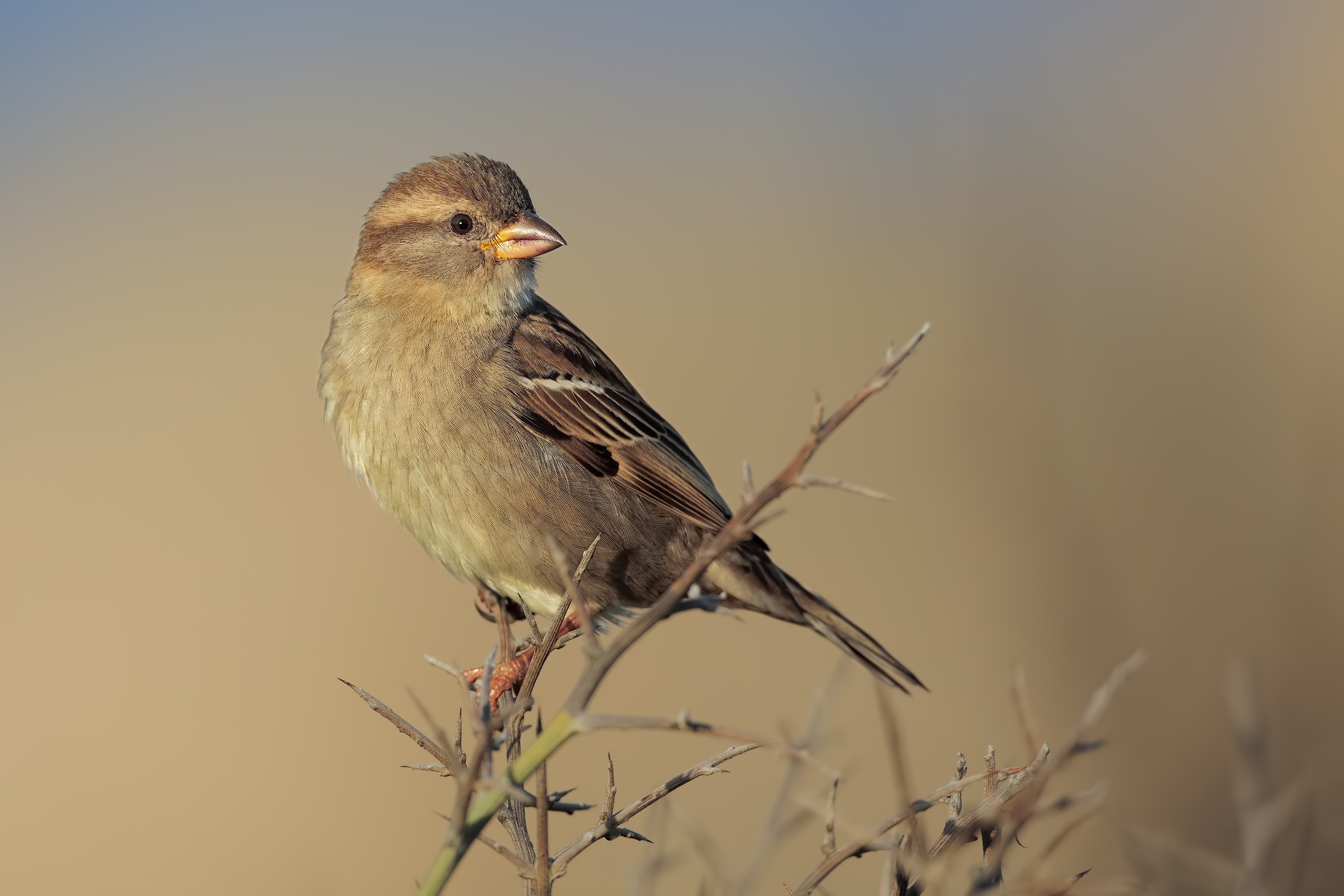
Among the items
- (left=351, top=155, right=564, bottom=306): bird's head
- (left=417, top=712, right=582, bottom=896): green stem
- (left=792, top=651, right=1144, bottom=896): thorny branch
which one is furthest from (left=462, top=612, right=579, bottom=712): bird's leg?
(left=417, top=712, right=582, bottom=896): green stem

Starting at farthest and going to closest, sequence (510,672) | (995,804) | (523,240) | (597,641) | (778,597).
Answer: (523,240) → (778,597) → (510,672) → (995,804) → (597,641)

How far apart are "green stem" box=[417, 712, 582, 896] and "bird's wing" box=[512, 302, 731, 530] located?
3.16m

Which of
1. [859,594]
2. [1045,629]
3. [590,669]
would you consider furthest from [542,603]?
[859,594]

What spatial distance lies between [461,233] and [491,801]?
12.5 feet

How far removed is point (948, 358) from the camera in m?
12.5

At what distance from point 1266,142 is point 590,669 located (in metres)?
13.2

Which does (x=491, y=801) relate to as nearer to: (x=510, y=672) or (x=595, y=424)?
(x=510, y=672)

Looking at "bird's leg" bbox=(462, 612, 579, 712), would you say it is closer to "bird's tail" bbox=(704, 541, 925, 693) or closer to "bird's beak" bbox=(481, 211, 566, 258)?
"bird's tail" bbox=(704, 541, 925, 693)

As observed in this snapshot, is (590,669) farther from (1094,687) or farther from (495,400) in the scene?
(1094,687)

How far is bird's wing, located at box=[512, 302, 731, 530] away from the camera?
4734mm

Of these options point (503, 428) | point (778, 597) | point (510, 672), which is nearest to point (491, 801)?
point (510, 672)

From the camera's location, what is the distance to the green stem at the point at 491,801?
1.49 metres

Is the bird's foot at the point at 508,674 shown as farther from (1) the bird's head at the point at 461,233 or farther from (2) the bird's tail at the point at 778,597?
(1) the bird's head at the point at 461,233

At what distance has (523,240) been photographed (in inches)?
195
